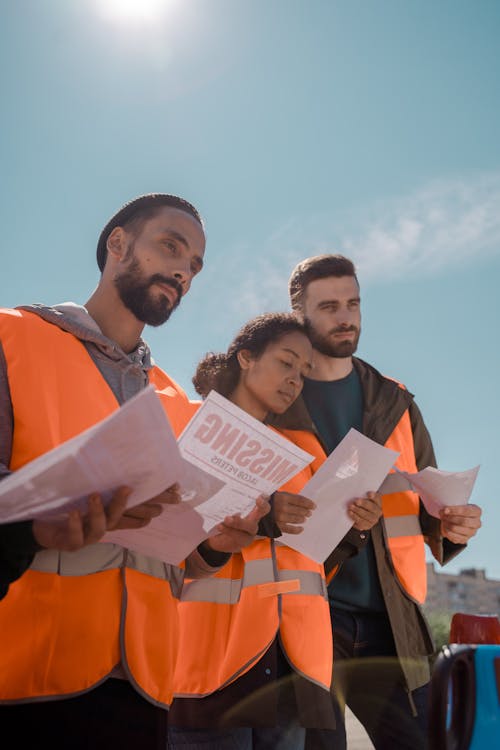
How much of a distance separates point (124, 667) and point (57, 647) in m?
0.17

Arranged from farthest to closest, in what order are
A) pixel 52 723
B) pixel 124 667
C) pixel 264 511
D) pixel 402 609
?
pixel 402 609, pixel 264 511, pixel 124 667, pixel 52 723

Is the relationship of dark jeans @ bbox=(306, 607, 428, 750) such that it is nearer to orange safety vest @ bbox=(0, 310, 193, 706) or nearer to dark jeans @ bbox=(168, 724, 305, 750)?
dark jeans @ bbox=(168, 724, 305, 750)

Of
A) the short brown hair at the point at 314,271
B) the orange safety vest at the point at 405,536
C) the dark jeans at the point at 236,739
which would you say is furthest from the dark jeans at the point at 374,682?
the short brown hair at the point at 314,271

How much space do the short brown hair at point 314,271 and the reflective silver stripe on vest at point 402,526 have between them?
3.87 ft

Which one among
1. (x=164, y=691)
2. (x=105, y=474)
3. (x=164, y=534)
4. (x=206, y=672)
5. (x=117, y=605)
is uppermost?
(x=105, y=474)

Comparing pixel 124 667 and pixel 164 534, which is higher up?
pixel 164 534

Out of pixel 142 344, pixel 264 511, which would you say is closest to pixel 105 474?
pixel 264 511

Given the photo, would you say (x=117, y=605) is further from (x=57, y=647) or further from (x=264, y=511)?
(x=264, y=511)

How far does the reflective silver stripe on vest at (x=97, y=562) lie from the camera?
175cm

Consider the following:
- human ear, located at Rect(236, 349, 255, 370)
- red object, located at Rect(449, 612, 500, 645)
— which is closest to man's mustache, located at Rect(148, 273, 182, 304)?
human ear, located at Rect(236, 349, 255, 370)

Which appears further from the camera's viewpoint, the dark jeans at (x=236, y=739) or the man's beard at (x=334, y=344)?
the man's beard at (x=334, y=344)

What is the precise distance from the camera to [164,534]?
185 centimetres

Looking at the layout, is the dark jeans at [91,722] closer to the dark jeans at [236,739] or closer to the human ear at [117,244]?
the dark jeans at [236,739]

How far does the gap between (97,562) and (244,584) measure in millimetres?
1071
